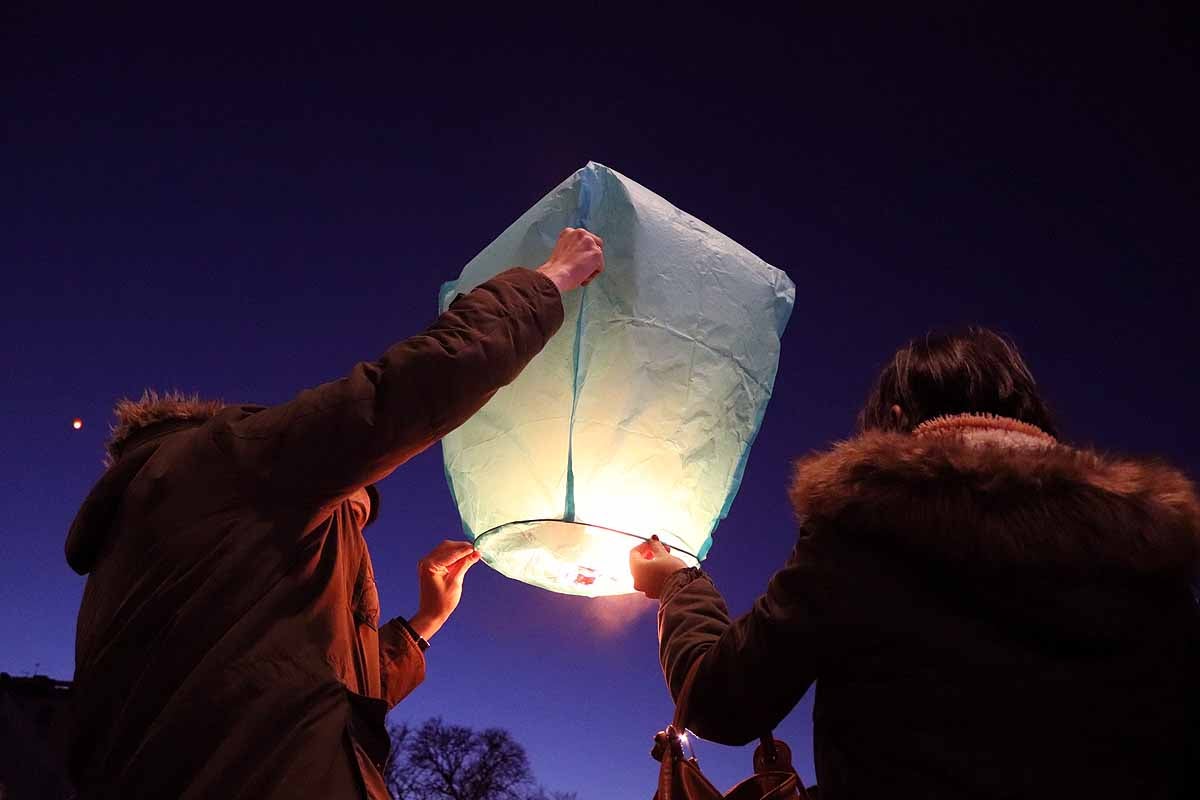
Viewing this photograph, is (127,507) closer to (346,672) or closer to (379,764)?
(346,672)

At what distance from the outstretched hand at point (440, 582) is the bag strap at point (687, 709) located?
1.04m

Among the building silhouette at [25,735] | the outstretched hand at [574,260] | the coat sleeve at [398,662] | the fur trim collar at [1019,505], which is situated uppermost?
the building silhouette at [25,735]

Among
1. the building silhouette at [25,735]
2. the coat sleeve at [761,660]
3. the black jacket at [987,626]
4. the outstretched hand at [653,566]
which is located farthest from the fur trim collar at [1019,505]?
the building silhouette at [25,735]

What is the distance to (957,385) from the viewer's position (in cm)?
157

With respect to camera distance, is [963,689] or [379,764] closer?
[963,689]

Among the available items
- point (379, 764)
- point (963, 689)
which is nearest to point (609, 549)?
point (379, 764)

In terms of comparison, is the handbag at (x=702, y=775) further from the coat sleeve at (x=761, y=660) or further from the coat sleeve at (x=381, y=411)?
the coat sleeve at (x=381, y=411)

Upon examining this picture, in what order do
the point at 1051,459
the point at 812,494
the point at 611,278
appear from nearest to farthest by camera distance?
the point at 1051,459
the point at 812,494
the point at 611,278

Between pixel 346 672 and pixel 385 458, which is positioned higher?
pixel 385 458

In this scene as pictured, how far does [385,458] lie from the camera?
1.49 metres

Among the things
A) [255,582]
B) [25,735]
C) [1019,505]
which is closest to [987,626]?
[1019,505]

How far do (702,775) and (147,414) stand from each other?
142 cm

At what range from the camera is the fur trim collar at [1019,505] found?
1.22 m

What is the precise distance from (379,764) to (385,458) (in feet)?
1.77
